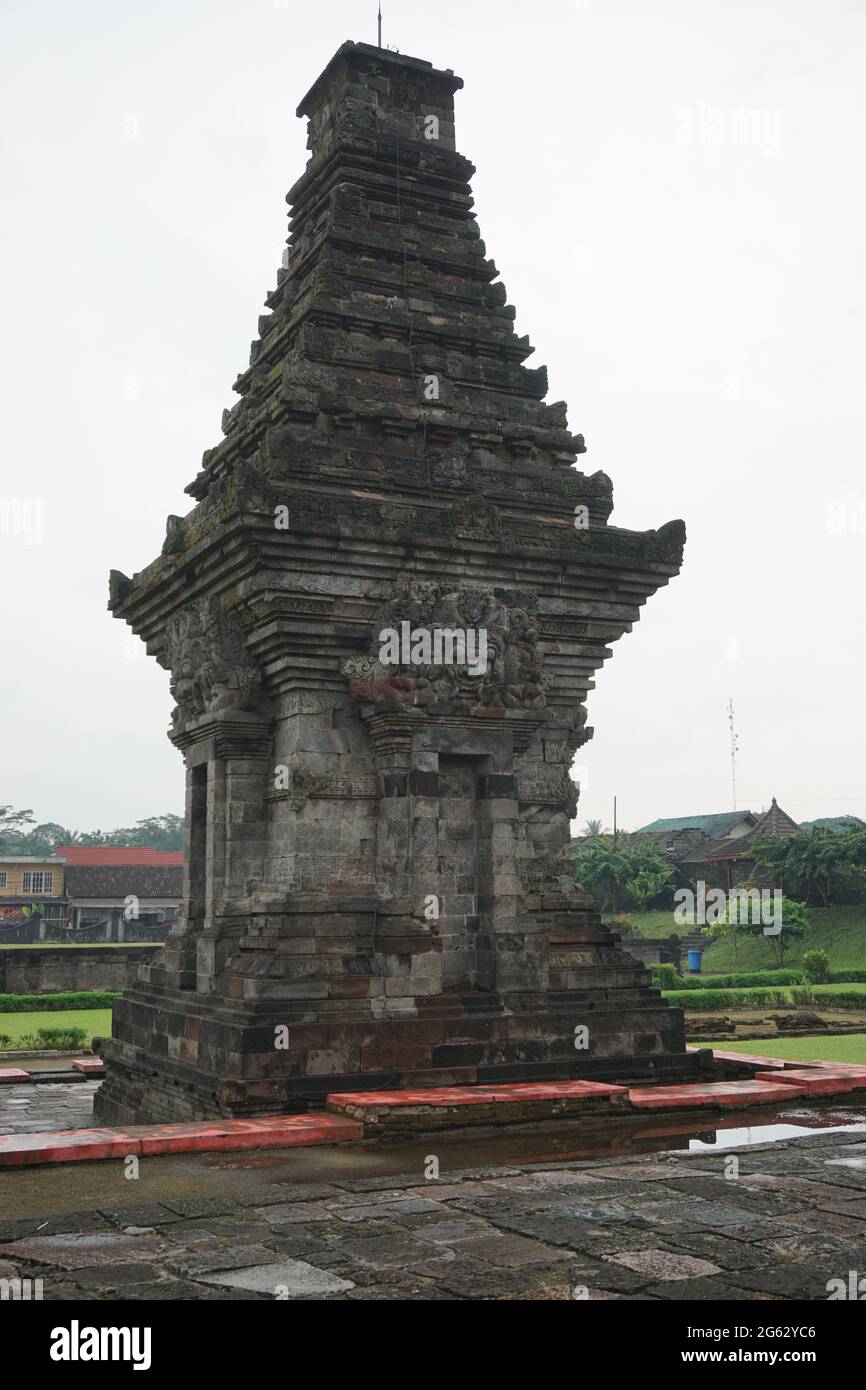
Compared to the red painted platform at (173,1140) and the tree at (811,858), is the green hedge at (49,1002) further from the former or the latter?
the tree at (811,858)

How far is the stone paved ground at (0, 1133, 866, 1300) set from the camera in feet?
19.5

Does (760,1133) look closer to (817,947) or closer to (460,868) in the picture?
(460,868)

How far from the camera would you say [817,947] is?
4972cm

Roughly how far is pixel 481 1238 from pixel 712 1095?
17.1 ft

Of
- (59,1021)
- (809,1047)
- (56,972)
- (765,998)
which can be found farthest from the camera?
(765,998)

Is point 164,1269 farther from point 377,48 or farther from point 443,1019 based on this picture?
point 377,48

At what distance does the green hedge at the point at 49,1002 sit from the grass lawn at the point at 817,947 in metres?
27.0

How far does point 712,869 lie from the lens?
67.2 m

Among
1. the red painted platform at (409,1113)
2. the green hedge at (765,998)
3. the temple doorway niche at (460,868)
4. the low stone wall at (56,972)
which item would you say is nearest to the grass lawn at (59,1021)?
the low stone wall at (56,972)

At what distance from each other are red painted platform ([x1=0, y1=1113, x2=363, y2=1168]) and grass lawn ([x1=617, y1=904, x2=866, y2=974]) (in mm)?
39640

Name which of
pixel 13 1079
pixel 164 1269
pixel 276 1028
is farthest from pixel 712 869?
pixel 164 1269

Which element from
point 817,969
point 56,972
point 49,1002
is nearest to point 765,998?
point 817,969

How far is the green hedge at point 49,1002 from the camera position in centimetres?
2894
